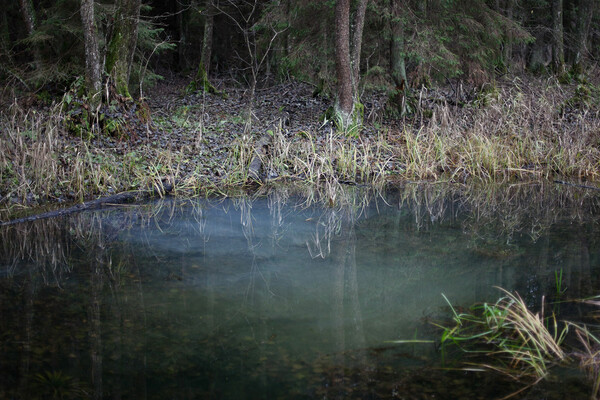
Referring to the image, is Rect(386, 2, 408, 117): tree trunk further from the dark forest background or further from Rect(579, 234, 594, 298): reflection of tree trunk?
Rect(579, 234, 594, 298): reflection of tree trunk

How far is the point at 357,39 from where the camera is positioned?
11.1 m

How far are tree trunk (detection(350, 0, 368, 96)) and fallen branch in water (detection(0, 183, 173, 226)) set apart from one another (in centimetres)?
493

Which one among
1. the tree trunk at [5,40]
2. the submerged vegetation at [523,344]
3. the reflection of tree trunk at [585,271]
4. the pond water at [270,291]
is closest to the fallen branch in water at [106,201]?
the pond water at [270,291]

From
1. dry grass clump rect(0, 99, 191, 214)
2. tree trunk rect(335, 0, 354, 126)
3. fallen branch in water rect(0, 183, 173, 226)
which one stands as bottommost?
fallen branch in water rect(0, 183, 173, 226)

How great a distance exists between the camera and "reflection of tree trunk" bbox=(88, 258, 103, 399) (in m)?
2.98

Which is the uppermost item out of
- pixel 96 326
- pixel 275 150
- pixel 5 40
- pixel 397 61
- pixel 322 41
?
pixel 5 40

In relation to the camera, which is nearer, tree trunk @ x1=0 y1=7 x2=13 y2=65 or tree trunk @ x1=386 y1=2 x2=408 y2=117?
tree trunk @ x1=0 y1=7 x2=13 y2=65

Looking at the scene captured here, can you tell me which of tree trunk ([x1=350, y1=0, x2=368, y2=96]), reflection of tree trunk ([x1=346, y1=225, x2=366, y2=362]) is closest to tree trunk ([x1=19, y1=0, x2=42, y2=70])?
tree trunk ([x1=350, y1=0, x2=368, y2=96])

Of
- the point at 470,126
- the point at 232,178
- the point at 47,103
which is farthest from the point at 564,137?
the point at 47,103

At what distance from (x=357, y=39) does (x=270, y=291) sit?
806 centimetres

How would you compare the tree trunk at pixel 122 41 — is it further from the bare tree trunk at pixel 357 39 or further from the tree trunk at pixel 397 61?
the tree trunk at pixel 397 61

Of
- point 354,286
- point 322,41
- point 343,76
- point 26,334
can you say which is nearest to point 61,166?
point 26,334

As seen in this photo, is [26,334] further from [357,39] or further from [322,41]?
[322,41]

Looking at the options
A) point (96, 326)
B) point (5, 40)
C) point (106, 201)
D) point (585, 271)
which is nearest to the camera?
point (96, 326)
